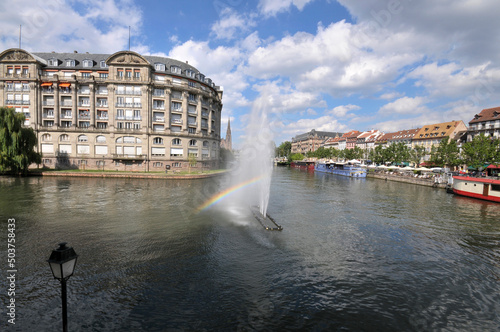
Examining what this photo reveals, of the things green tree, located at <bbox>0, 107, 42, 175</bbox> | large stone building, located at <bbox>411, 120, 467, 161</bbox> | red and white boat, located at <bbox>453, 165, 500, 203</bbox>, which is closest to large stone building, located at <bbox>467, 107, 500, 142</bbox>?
large stone building, located at <bbox>411, 120, 467, 161</bbox>

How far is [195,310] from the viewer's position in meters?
10.3

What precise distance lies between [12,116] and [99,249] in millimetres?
55384

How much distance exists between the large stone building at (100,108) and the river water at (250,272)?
45.2 m

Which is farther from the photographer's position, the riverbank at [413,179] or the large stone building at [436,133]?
the large stone building at [436,133]

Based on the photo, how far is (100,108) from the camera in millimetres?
69688

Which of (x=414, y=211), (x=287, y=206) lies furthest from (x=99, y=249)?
(x=414, y=211)

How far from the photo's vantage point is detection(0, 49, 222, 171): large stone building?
67.3 metres

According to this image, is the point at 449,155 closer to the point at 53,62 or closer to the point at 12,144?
the point at 12,144

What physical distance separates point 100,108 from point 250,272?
239ft

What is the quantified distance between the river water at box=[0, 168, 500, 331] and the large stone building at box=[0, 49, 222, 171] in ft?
148

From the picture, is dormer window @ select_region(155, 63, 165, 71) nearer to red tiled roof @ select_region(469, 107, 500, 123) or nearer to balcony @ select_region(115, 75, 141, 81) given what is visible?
balcony @ select_region(115, 75, 141, 81)

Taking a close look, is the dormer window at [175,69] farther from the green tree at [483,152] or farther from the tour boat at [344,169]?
the green tree at [483,152]

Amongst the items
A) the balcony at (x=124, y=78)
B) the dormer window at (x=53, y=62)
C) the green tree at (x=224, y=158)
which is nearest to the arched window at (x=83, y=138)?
the balcony at (x=124, y=78)

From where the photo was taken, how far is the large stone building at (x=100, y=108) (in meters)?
67.3
